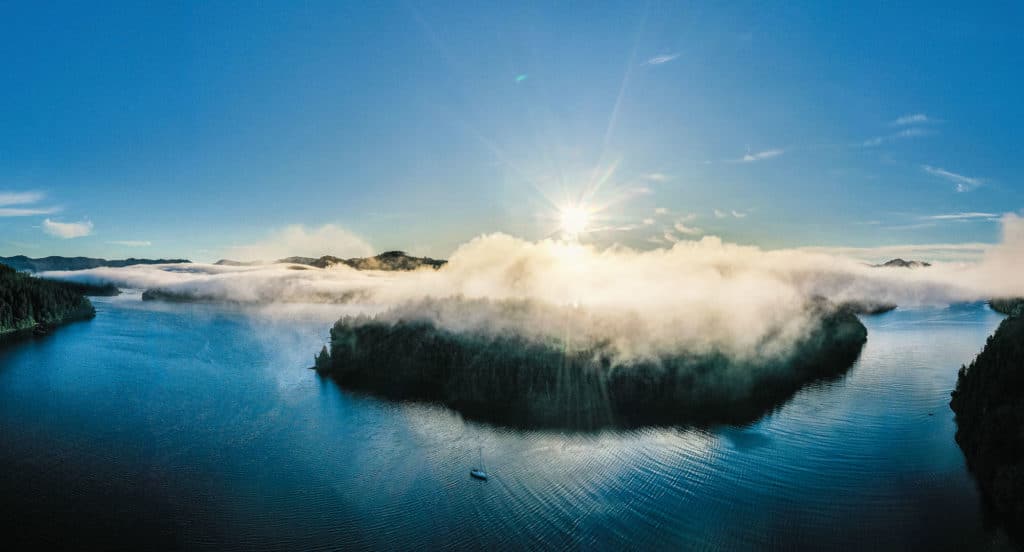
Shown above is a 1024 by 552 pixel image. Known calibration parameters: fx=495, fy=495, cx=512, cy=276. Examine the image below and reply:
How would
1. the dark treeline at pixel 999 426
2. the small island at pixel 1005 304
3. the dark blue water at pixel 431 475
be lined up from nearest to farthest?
the dark blue water at pixel 431 475 < the dark treeline at pixel 999 426 < the small island at pixel 1005 304

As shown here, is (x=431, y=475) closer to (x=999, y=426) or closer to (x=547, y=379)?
(x=547, y=379)

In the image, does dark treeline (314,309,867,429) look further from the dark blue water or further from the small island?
the small island

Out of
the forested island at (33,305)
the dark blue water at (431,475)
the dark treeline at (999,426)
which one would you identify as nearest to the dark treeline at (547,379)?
the dark blue water at (431,475)

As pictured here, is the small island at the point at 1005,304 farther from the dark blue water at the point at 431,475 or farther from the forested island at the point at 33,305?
the forested island at the point at 33,305

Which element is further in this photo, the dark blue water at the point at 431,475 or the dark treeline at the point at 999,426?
the dark treeline at the point at 999,426

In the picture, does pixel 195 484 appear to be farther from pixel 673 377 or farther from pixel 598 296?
pixel 598 296

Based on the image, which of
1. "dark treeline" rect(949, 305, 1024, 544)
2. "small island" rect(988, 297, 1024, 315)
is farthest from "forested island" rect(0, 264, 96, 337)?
"small island" rect(988, 297, 1024, 315)

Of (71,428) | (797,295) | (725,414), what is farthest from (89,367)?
(797,295)
